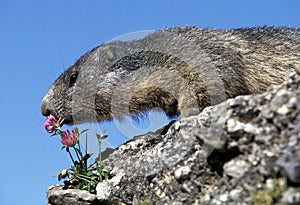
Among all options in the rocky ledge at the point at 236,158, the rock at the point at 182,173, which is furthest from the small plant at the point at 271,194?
the rock at the point at 182,173

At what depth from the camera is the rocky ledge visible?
4.28 meters

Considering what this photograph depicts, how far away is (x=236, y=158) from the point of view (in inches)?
190

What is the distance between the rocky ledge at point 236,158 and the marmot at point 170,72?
6.08 ft

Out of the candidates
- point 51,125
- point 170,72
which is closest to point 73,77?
point 51,125

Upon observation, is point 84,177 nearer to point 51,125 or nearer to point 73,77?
point 51,125

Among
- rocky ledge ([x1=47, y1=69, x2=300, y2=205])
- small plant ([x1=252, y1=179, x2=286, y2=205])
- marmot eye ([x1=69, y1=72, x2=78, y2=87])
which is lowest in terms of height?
small plant ([x1=252, y1=179, x2=286, y2=205])

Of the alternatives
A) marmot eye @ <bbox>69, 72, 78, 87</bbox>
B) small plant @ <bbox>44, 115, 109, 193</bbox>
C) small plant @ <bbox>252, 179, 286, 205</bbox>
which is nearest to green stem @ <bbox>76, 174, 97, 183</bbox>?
small plant @ <bbox>44, 115, 109, 193</bbox>

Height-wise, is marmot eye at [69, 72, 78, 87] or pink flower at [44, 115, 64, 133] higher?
marmot eye at [69, 72, 78, 87]

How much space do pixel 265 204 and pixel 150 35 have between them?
5755 mm

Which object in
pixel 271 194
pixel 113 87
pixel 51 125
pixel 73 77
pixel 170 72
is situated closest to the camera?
pixel 271 194

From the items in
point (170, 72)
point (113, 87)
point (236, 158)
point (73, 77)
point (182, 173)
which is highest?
point (73, 77)

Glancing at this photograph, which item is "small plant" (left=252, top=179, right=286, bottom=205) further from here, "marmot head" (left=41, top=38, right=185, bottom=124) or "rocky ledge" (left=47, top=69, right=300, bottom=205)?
"marmot head" (left=41, top=38, right=185, bottom=124)

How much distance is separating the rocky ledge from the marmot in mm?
1853

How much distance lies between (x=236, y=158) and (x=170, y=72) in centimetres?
411
